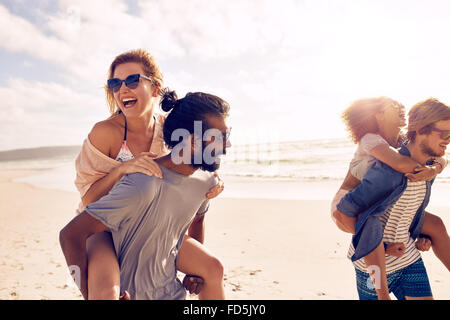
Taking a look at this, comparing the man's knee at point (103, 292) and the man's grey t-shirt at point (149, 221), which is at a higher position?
the man's grey t-shirt at point (149, 221)

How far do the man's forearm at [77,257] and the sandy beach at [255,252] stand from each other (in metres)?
3.13

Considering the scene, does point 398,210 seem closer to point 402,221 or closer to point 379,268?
point 402,221

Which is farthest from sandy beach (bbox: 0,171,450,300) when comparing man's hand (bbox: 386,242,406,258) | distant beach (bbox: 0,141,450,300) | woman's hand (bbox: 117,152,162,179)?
woman's hand (bbox: 117,152,162,179)

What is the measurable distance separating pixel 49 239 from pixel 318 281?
6.01 metres

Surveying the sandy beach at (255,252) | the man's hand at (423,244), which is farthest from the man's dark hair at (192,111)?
the sandy beach at (255,252)

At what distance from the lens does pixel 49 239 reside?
25.4 feet

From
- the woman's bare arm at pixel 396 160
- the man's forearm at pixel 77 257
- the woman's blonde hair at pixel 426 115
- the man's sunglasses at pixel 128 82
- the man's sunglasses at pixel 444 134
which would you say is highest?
the man's sunglasses at pixel 128 82

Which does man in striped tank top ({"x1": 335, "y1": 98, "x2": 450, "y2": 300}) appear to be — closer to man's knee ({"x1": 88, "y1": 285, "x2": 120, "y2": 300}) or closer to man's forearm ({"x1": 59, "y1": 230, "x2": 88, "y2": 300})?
man's knee ({"x1": 88, "y1": 285, "x2": 120, "y2": 300})

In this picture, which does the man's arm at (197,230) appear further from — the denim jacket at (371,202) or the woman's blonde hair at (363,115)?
the woman's blonde hair at (363,115)

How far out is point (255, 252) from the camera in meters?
6.50

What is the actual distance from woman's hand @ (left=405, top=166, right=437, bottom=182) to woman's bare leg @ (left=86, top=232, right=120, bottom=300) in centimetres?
184

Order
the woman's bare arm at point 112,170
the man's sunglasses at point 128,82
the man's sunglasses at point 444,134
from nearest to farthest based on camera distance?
1. the woman's bare arm at point 112,170
2. the man's sunglasses at point 444,134
3. the man's sunglasses at point 128,82

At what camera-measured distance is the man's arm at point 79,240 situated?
68.5 inches
